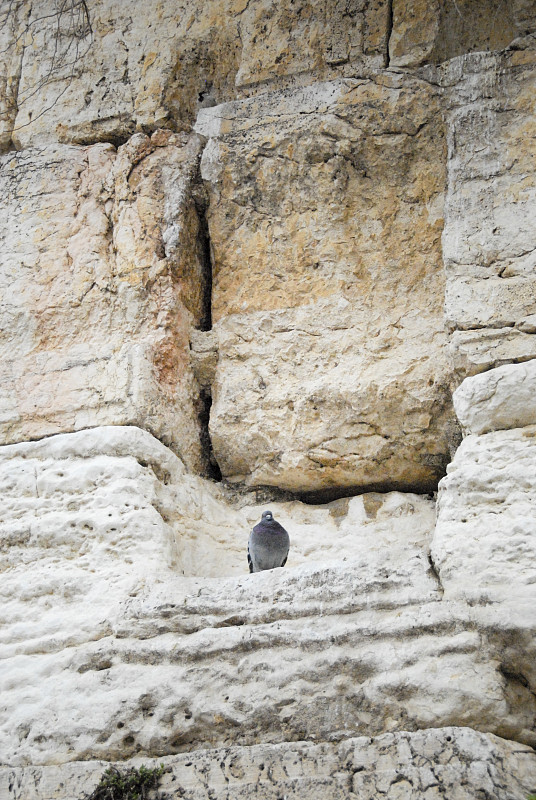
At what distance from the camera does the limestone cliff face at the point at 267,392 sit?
2.70 metres

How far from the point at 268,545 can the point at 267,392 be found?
938 millimetres

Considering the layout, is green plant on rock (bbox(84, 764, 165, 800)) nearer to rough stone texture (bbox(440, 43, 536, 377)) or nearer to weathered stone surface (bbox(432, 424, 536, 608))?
weathered stone surface (bbox(432, 424, 536, 608))

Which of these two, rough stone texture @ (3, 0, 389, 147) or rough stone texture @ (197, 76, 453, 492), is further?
rough stone texture @ (3, 0, 389, 147)

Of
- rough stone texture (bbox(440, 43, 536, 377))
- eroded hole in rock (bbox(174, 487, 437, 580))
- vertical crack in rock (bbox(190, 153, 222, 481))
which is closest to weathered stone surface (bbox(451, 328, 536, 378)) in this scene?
rough stone texture (bbox(440, 43, 536, 377))

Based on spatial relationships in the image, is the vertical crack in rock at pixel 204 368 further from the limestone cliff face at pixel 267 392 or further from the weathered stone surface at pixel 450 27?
the weathered stone surface at pixel 450 27

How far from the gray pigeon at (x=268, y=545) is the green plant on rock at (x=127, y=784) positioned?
3.98ft

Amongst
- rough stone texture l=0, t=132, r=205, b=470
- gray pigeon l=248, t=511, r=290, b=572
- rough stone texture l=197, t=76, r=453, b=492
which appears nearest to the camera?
gray pigeon l=248, t=511, r=290, b=572

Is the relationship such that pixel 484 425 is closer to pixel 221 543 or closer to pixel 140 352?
pixel 221 543

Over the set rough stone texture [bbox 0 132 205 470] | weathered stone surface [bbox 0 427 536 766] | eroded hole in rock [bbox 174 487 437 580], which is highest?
rough stone texture [bbox 0 132 205 470]

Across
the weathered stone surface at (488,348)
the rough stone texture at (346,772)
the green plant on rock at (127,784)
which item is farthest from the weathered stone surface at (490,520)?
the green plant on rock at (127,784)

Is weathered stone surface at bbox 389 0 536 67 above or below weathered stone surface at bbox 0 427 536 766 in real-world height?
above

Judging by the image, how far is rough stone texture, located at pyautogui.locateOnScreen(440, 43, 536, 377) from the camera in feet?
11.9

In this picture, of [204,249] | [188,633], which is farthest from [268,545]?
[204,249]

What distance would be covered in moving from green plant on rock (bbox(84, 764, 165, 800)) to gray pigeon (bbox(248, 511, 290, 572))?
3.98ft
